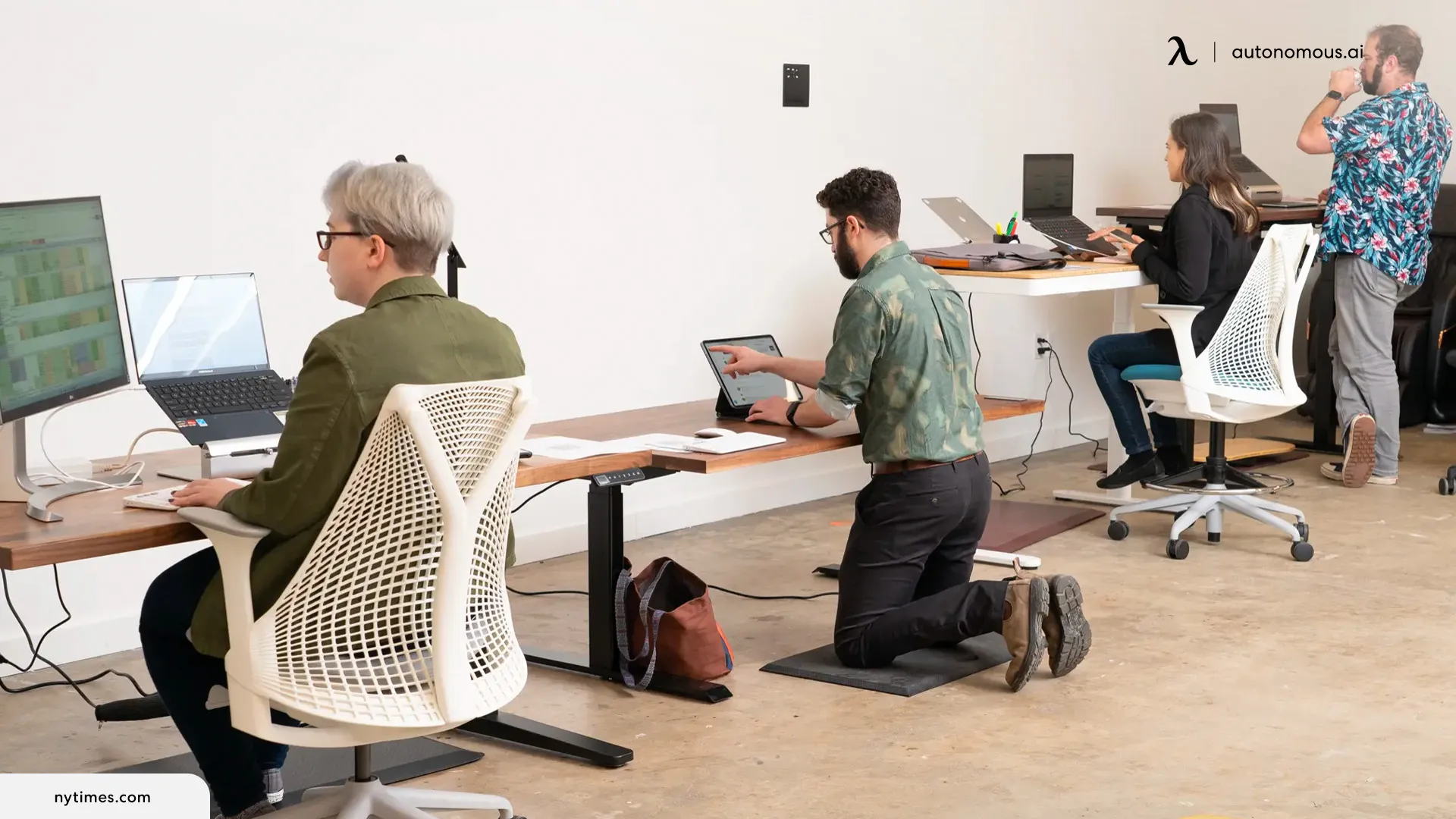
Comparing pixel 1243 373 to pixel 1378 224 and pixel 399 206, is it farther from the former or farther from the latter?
pixel 399 206

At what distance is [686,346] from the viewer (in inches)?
221

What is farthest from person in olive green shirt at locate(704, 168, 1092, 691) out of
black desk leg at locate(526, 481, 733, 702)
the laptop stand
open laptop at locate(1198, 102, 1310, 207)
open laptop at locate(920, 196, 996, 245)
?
open laptop at locate(1198, 102, 1310, 207)

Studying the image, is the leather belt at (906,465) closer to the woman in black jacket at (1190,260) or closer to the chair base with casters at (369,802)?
the chair base with casters at (369,802)

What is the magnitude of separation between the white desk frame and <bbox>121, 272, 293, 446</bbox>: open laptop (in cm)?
281

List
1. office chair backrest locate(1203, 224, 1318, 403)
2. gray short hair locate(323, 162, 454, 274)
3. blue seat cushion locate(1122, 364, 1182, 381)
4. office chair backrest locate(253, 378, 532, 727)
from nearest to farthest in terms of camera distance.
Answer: office chair backrest locate(253, 378, 532, 727) < gray short hair locate(323, 162, 454, 274) < office chair backrest locate(1203, 224, 1318, 403) < blue seat cushion locate(1122, 364, 1182, 381)

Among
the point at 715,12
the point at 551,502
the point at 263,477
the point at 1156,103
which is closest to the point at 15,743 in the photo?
the point at 263,477

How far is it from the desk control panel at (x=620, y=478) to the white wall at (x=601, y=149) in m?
1.28

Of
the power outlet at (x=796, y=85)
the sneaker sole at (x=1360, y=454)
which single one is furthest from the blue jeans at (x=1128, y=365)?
the power outlet at (x=796, y=85)

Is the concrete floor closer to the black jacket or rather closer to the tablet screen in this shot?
the tablet screen

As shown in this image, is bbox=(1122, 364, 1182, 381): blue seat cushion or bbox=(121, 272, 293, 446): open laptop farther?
bbox=(1122, 364, 1182, 381): blue seat cushion

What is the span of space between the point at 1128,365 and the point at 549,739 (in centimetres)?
295

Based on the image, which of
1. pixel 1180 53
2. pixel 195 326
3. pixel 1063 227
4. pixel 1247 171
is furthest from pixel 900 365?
pixel 1180 53

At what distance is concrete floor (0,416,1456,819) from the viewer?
10.2 feet

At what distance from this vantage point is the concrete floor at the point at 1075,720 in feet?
10.2
